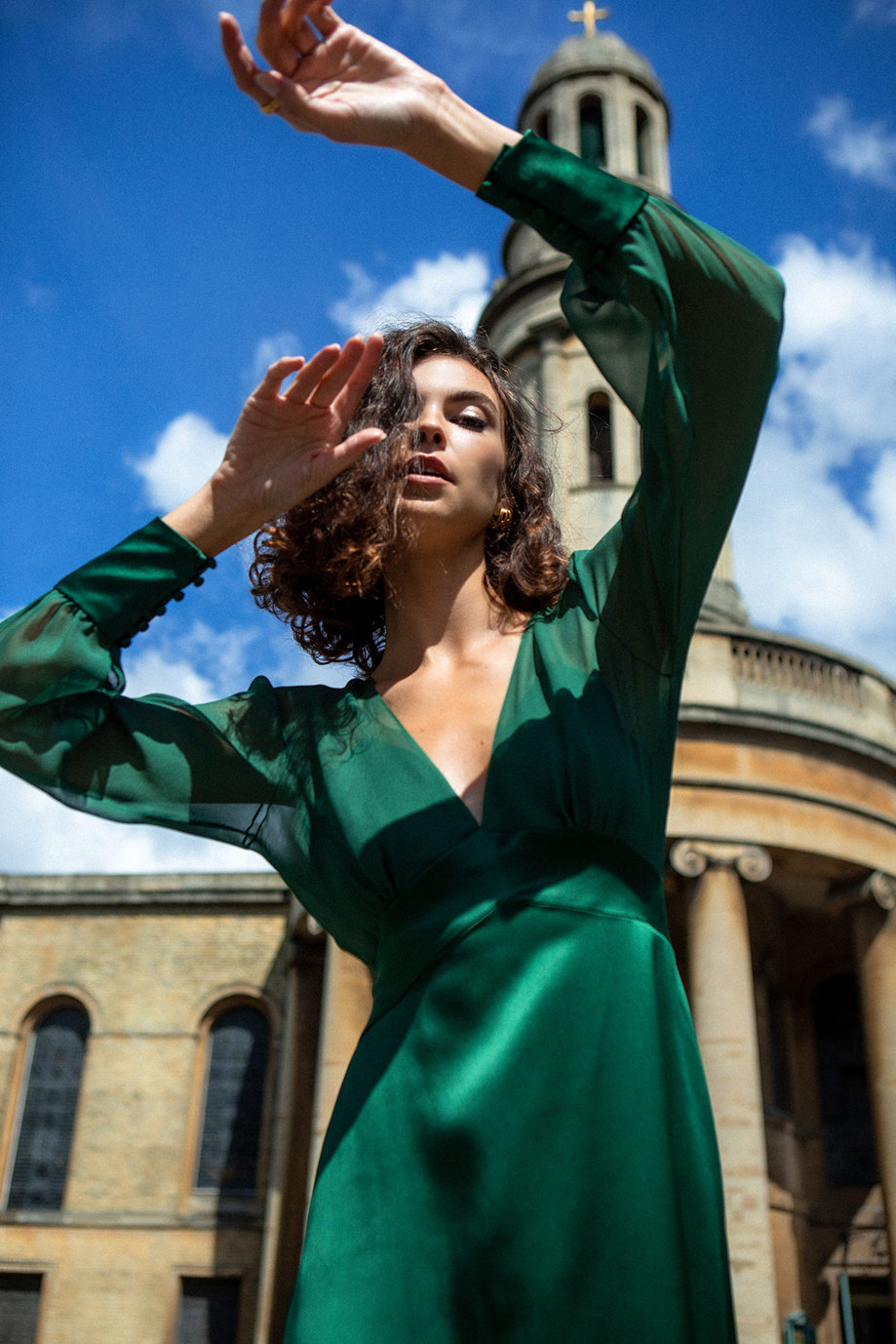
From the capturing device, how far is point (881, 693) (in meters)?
14.2

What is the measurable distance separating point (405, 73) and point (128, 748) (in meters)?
1.02

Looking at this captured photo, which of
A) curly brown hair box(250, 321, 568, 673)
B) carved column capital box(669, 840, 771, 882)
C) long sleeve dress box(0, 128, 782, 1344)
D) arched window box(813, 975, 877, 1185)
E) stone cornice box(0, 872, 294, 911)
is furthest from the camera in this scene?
stone cornice box(0, 872, 294, 911)

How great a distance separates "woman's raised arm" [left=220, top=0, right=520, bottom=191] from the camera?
1524mm

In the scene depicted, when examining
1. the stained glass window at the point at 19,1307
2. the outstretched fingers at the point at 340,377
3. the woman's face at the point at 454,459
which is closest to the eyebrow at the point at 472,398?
the woman's face at the point at 454,459

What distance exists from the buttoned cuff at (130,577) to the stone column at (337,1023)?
35.7 ft

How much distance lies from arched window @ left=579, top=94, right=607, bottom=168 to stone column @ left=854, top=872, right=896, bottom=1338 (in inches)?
620

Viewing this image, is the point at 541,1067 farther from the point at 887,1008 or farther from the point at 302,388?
the point at 887,1008

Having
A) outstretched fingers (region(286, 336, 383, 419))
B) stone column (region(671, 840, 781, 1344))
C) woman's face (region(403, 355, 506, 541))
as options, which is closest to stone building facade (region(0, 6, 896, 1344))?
stone column (region(671, 840, 781, 1344))

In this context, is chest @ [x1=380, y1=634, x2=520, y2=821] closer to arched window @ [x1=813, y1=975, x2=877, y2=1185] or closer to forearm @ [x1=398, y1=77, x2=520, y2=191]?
forearm @ [x1=398, y1=77, x2=520, y2=191]

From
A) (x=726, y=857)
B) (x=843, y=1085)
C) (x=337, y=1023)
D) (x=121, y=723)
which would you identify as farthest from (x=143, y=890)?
(x=121, y=723)

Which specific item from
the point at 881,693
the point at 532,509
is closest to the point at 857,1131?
the point at 881,693

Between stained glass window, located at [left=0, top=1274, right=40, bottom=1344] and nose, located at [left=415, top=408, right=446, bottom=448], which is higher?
stained glass window, located at [left=0, top=1274, right=40, bottom=1344]

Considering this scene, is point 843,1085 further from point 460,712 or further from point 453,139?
point 453,139

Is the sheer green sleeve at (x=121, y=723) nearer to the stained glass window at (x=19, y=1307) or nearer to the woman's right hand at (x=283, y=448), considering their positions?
the woman's right hand at (x=283, y=448)
